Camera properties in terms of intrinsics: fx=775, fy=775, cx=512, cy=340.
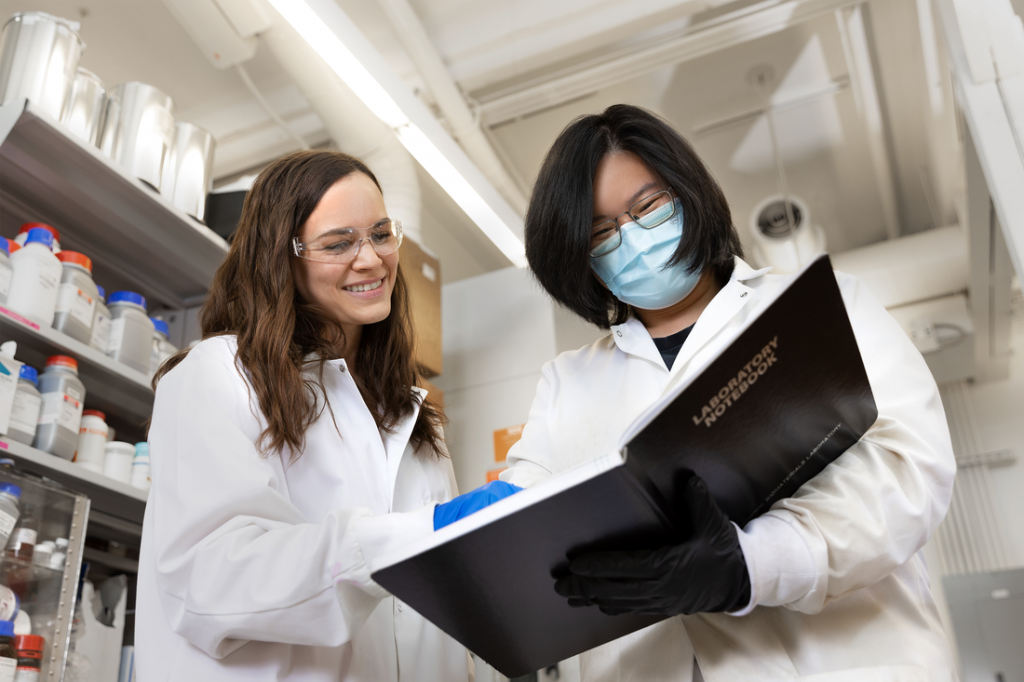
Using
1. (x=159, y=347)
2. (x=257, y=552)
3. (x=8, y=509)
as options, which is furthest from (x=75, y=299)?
(x=257, y=552)

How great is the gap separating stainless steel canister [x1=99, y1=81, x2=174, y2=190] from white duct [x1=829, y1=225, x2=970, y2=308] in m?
3.58

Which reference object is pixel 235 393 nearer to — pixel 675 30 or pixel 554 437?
pixel 554 437

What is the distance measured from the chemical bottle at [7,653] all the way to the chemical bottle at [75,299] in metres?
0.73

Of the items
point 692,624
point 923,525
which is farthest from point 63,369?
point 923,525

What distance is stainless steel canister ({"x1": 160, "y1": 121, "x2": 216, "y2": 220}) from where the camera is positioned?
249 centimetres

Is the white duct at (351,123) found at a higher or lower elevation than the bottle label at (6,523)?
higher

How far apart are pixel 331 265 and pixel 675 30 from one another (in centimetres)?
280

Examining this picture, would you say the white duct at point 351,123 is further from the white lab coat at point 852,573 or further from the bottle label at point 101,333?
the white lab coat at point 852,573

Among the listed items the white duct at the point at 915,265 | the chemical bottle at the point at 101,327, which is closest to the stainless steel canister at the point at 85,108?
the chemical bottle at the point at 101,327

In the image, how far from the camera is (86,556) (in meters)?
2.32

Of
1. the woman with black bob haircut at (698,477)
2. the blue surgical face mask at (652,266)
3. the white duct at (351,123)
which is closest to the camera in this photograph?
the woman with black bob haircut at (698,477)

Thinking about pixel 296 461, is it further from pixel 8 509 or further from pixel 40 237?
pixel 40 237

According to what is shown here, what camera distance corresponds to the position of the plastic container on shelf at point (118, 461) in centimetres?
216

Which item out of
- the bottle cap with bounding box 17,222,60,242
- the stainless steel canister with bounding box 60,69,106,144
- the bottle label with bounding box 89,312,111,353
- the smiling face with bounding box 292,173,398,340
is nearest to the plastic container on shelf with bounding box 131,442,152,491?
the bottle label with bounding box 89,312,111,353
